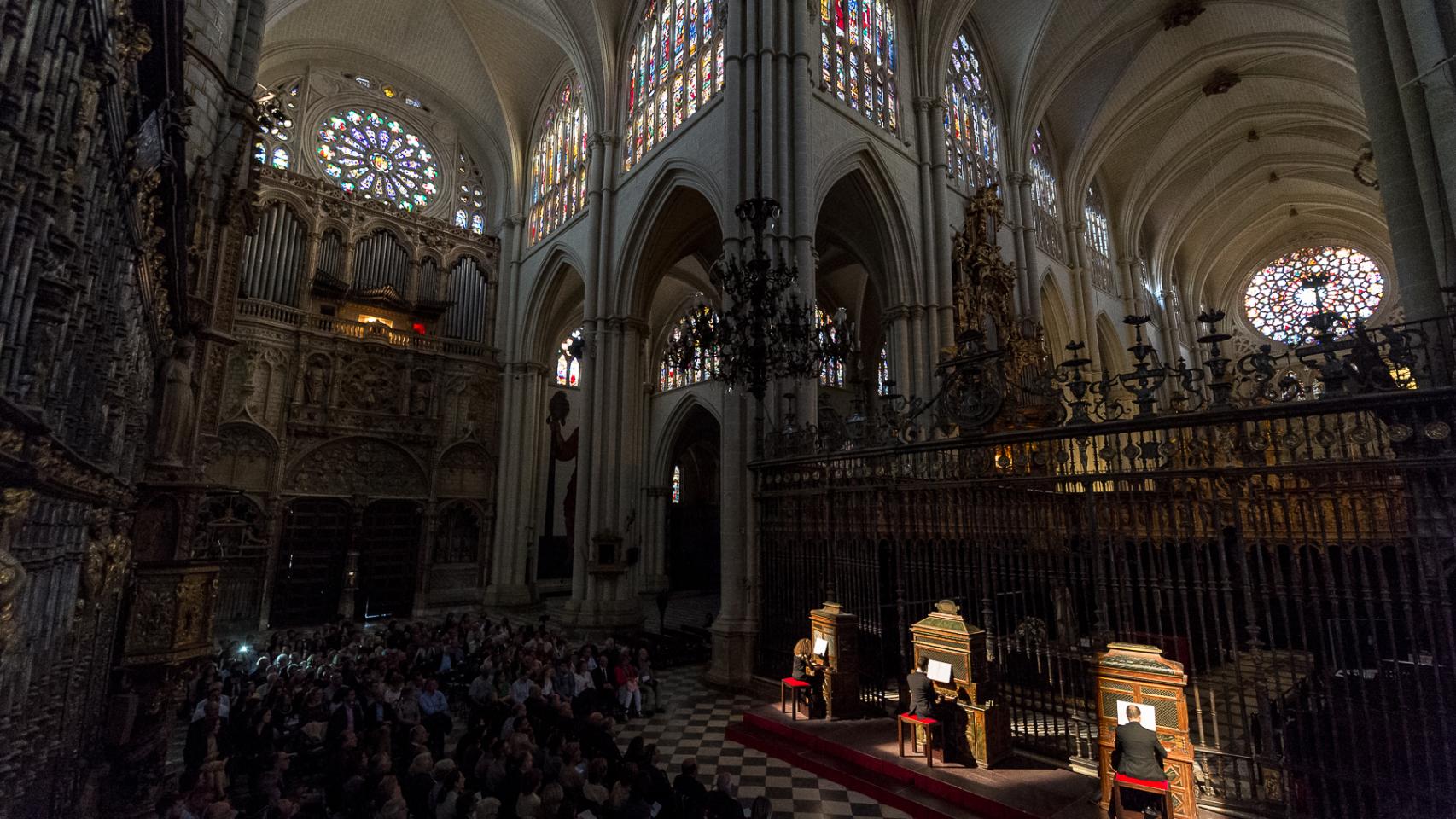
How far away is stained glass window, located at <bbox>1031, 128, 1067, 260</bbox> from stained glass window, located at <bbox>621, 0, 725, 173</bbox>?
11.6 m

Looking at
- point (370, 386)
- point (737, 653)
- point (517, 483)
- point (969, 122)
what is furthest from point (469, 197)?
point (737, 653)

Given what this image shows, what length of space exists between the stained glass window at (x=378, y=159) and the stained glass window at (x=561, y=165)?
3.75 metres

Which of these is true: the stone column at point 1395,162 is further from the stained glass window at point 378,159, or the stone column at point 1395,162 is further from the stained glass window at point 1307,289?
the stained glass window at point 1307,289

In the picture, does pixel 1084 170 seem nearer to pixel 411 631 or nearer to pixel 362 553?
pixel 411 631

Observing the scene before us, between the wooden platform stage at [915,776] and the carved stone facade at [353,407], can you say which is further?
the carved stone facade at [353,407]

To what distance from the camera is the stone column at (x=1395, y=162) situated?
621cm

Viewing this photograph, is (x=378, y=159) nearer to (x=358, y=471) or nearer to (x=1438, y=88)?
(x=358, y=471)

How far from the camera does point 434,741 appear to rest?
640cm

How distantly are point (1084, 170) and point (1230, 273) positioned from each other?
50.6 feet

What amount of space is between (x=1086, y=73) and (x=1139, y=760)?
881 inches

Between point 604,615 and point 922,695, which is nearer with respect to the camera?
point 922,695

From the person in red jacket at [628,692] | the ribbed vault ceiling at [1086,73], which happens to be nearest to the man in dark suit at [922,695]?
the person in red jacket at [628,692]

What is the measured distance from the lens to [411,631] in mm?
10617

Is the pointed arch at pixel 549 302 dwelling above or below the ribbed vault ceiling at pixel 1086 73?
below
